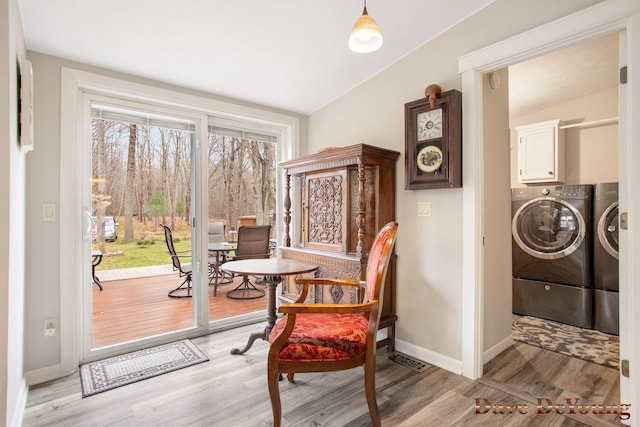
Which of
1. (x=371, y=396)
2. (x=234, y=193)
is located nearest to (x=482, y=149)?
(x=371, y=396)

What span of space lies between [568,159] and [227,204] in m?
3.97

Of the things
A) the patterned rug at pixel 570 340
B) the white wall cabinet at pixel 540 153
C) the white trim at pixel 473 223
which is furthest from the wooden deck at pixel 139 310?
the white wall cabinet at pixel 540 153

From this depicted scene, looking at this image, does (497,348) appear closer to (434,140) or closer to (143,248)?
(434,140)

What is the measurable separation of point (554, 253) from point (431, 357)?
188 cm

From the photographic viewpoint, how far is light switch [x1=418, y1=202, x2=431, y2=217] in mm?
2533

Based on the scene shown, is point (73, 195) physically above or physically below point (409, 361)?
above

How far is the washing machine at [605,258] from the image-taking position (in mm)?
2959

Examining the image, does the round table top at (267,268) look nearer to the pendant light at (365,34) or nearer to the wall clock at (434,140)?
the wall clock at (434,140)

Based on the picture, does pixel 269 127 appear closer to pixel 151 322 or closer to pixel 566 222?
pixel 151 322

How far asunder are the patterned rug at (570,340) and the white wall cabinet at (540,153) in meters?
1.63

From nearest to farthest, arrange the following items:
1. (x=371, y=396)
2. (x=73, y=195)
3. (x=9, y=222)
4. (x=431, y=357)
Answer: (x=9, y=222)
(x=371, y=396)
(x=73, y=195)
(x=431, y=357)

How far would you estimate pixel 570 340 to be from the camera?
2.90 meters

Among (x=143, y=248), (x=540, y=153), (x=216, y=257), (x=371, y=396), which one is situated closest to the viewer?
(x=371, y=396)

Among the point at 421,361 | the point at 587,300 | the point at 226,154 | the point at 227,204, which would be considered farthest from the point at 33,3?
the point at 587,300
